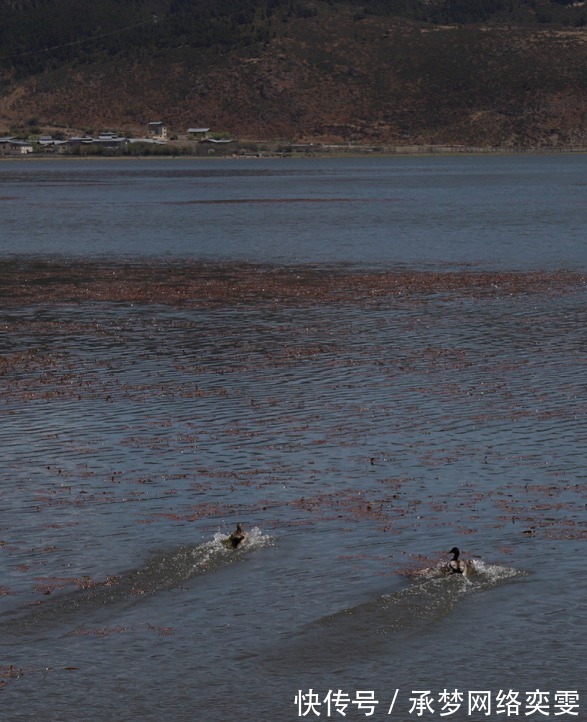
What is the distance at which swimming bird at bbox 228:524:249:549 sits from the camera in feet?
61.6

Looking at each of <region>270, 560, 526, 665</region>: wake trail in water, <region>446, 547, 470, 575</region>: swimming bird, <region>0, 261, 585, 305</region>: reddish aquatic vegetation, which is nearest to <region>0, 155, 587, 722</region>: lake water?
<region>270, 560, 526, 665</region>: wake trail in water

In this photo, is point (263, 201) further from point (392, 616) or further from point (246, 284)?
point (392, 616)

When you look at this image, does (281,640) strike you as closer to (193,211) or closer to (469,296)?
(469,296)

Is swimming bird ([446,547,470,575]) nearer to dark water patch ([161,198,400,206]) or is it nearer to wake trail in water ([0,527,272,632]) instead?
wake trail in water ([0,527,272,632])

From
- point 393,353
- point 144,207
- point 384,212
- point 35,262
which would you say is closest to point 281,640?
point 393,353

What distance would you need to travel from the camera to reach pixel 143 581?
58.4 ft

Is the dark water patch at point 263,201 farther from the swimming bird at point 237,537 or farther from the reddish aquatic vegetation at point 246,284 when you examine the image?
the swimming bird at point 237,537

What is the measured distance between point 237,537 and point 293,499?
2.78m

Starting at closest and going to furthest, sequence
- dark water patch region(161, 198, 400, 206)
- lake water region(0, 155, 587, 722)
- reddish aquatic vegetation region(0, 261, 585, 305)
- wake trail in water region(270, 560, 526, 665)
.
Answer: lake water region(0, 155, 587, 722), wake trail in water region(270, 560, 526, 665), reddish aquatic vegetation region(0, 261, 585, 305), dark water patch region(161, 198, 400, 206)

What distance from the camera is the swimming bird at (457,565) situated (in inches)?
684

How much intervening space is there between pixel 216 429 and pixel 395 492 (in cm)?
532

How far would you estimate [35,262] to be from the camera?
6047cm

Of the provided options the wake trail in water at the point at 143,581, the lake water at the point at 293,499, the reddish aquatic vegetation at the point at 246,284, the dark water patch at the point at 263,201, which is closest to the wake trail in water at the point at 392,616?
the lake water at the point at 293,499

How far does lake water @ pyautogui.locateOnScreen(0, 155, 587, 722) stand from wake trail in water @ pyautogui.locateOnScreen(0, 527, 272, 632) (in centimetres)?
5
